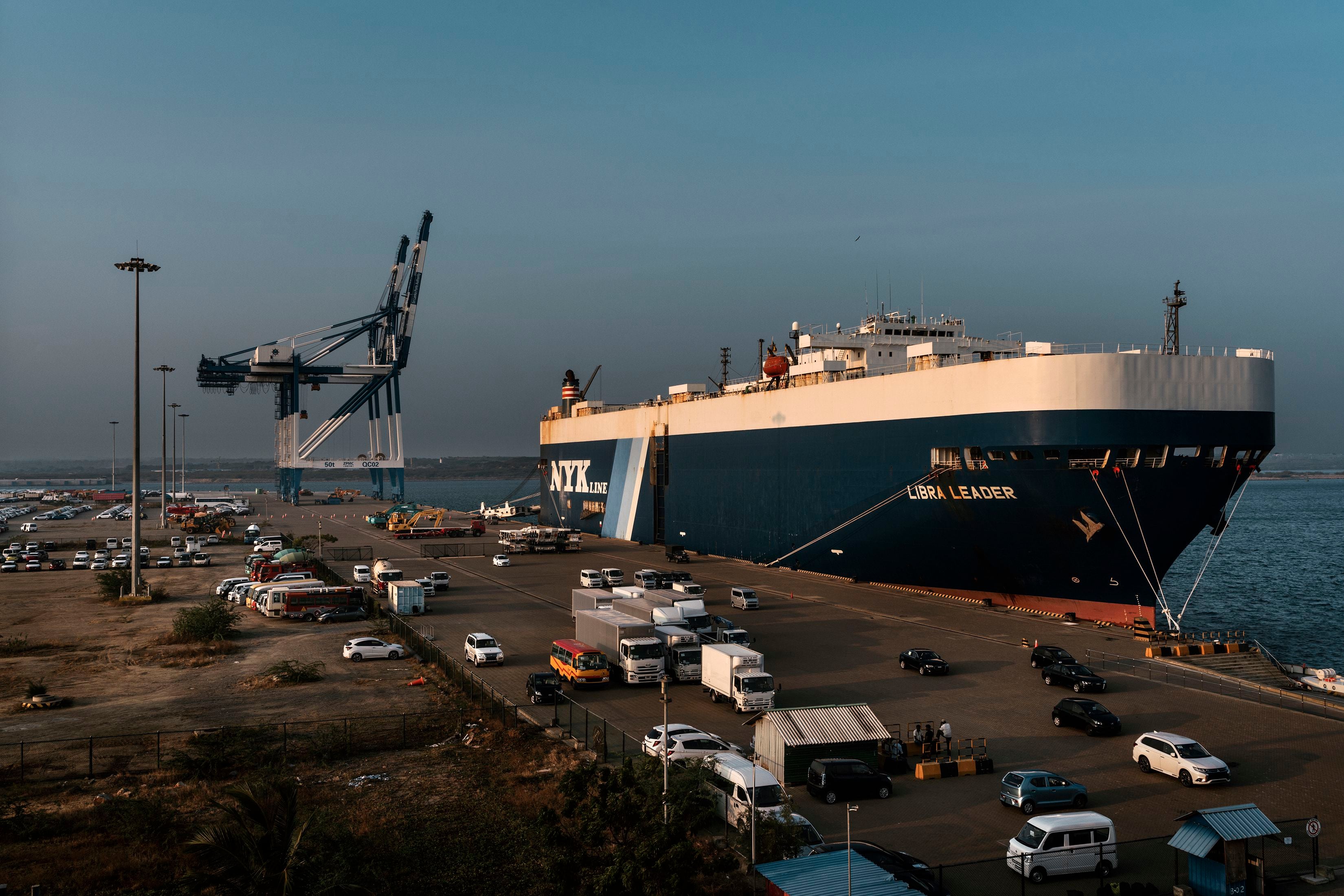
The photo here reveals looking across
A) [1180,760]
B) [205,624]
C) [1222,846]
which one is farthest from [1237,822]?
[205,624]

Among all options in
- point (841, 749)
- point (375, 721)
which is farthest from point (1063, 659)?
point (375, 721)

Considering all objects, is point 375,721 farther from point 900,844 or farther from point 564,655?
point 900,844

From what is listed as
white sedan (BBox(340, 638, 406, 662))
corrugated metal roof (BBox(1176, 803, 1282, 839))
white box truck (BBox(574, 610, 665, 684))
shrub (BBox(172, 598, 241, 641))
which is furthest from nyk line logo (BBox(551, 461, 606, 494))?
corrugated metal roof (BBox(1176, 803, 1282, 839))

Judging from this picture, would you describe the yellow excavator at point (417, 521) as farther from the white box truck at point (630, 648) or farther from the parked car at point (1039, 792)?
the parked car at point (1039, 792)

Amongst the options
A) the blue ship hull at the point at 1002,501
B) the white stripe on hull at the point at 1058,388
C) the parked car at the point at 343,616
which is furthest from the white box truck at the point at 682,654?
the parked car at the point at 343,616

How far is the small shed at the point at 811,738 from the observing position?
761 inches

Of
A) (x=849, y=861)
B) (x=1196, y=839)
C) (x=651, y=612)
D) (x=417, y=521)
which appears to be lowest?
(x=417, y=521)

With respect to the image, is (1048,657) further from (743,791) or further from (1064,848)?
(743,791)

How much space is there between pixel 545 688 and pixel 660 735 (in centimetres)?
587

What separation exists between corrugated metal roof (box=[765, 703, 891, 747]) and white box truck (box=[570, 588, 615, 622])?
13977 millimetres

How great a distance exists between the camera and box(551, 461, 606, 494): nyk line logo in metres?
78.9

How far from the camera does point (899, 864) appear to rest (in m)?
13.9

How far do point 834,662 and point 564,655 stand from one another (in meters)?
9.18

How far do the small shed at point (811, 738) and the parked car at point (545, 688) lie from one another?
6.92 metres
